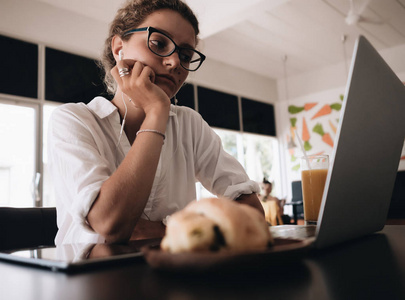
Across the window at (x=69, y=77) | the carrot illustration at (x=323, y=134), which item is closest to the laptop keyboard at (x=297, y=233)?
the window at (x=69, y=77)

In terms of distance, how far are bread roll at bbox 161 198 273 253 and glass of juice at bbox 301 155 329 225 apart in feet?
1.74

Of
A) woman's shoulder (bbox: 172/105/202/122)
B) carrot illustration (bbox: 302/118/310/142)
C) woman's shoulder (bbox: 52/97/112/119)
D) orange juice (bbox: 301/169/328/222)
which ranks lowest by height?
orange juice (bbox: 301/169/328/222)

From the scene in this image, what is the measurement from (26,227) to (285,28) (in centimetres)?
494

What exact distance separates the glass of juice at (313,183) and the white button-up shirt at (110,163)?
0.25 meters

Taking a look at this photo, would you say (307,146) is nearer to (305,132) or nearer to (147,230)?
(305,132)

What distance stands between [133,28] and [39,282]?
3.30 ft

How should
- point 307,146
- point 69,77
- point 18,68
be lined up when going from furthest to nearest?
1. point 307,146
2. point 69,77
3. point 18,68

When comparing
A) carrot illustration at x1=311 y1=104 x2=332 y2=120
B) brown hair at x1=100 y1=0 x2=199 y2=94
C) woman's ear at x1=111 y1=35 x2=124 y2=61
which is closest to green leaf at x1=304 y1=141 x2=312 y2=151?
carrot illustration at x1=311 y1=104 x2=332 y2=120

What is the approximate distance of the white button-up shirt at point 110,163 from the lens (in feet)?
2.75

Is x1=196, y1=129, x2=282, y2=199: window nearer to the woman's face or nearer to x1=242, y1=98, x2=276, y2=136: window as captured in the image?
x1=242, y1=98, x2=276, y2=136: window

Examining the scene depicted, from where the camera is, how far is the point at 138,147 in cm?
84

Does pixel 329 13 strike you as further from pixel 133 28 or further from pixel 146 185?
pixel 146 185

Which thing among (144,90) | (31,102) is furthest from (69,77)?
(144,90)

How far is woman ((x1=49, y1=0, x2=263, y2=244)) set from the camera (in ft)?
2.47
